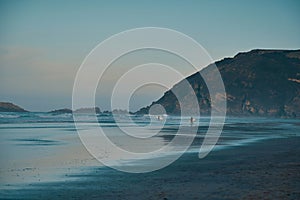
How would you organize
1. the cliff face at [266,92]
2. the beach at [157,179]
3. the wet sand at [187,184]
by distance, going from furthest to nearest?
the cliff face at [266,92] < the beach at [157,179] < the wet sand at [187,184]

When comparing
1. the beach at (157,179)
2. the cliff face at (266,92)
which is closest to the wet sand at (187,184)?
the beach at (157,179)

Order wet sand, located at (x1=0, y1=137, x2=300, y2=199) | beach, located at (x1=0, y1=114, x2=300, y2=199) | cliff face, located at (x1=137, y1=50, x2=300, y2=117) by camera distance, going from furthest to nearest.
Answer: cliff face, located at (x1=137, y1=50, x2=300, y2=117)
beach, located at (x1=0, y1=114, x2=300, y2=199)
wet sand, located at (x1=0, y1=137, x2=300, y2=199)

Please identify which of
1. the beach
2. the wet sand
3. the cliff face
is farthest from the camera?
the cliff face

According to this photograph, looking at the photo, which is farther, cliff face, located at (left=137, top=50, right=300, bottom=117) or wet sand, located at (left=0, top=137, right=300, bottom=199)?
cliff face, located at (left=137, top=50, right=300, bottom=117)

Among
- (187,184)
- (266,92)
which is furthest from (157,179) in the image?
(266,92)

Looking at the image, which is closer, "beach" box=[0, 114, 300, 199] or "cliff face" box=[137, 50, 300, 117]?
"beach" box=[0, 114, 300, 199]

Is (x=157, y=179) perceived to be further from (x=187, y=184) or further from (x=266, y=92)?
(x=266, y=92)

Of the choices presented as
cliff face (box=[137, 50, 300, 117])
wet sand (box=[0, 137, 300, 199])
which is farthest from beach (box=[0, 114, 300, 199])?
cliff face (box=[137, 50, 300, 117])

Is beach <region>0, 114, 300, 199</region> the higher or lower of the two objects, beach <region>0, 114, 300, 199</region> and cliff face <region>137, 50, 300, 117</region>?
the lower

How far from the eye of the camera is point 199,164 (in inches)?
616

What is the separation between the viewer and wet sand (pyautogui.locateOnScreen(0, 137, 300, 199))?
9844 millimetres

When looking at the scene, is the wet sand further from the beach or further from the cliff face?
the cliff face

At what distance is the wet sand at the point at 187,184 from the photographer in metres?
9.84

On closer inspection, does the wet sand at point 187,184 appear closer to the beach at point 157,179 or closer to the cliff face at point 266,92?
the beach at point 157,179
